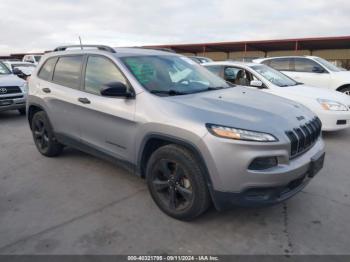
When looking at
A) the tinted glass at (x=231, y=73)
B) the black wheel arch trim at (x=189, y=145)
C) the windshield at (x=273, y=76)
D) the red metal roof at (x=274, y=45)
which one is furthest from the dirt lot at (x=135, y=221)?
the red metal roof at (x=274, y=45)

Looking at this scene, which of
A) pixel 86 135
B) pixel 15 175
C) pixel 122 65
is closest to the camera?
pixel 122 65

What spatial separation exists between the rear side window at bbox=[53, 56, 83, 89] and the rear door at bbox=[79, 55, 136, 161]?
20 centimetres

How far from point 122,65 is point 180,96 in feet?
2.71

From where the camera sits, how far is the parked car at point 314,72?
9.09 metres

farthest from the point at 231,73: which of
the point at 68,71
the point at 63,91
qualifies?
the point at 63,91

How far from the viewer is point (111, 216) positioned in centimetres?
337

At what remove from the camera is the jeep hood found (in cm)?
286

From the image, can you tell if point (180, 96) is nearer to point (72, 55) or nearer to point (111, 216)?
point (111, 216)

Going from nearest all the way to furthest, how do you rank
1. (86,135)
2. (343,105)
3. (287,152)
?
1. (287,152)
2. (86,135)
3. (343,105)

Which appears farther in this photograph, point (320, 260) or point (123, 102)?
point (123, 102)

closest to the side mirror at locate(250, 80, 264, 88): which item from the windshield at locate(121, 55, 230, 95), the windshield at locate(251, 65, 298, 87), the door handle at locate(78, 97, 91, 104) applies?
the windshield at locate(251, 65, 298, 87)

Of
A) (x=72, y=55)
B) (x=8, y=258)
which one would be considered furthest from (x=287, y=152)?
(x=72, y=55)

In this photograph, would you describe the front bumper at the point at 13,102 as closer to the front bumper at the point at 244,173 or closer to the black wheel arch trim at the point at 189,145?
the black wheel arch trim at the point at 189,145

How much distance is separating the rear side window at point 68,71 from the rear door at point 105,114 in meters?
0.20
